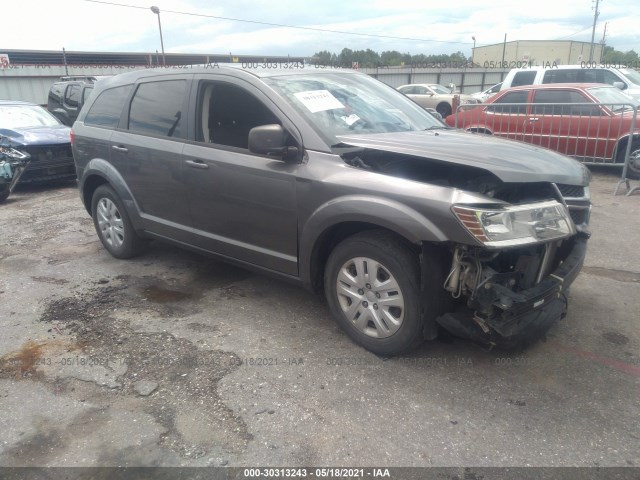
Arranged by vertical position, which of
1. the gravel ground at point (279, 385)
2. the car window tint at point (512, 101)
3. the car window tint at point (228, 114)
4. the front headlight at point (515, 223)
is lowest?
the gravel ground at point (279, 385)

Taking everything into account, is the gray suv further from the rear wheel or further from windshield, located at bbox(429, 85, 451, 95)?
windshield, located at bbox(429, 85, 451, 95)

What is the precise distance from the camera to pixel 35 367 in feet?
11.0

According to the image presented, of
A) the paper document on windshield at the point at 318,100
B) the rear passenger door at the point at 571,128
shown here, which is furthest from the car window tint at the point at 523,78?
the paper document on windshield at the point at 318,100

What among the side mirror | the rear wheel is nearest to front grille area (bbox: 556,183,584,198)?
the side mirror

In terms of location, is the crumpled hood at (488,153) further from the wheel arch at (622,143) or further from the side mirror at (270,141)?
the wheel arch at (622,143)

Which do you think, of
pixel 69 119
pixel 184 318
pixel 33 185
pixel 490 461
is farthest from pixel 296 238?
pixel 69 119

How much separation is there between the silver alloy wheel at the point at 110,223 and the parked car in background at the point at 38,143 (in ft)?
15.3

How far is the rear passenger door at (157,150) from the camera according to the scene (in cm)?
426

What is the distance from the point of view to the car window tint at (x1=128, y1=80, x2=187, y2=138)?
14.0 ft

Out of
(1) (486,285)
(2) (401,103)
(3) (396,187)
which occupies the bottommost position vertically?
(1) (486,285)

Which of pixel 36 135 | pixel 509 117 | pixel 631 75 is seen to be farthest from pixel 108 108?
pixel 631 75

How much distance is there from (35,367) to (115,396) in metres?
0.75

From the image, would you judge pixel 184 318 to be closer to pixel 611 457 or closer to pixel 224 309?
pixel 224 309

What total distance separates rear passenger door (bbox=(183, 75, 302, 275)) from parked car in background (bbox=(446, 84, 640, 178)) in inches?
230
